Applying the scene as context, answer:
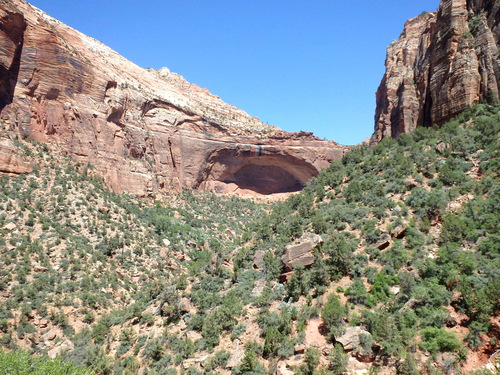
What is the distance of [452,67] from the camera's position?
82.8 feet

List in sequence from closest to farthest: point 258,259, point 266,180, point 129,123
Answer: point 258,259 < point 129,123 < point 266,180

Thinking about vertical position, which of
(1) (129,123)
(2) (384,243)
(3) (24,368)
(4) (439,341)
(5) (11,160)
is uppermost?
(1) (129,123)

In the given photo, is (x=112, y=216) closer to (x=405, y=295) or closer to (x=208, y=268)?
(x=208, y=268)

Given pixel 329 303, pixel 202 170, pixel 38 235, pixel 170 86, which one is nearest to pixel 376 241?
pixel 329 303

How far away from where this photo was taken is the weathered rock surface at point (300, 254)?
15.2 m

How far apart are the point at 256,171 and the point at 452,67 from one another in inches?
1509

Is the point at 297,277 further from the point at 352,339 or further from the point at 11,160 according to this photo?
the point at 11,160

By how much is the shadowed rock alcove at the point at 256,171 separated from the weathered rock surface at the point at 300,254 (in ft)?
128

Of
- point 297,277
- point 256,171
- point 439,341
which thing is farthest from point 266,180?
point 439,341

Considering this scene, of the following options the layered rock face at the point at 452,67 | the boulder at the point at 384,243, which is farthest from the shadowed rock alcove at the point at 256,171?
the boulder at the point at 384,243

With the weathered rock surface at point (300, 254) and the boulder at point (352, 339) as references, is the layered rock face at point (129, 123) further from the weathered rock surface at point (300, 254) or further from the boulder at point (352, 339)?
the boulder at point (352, 339)

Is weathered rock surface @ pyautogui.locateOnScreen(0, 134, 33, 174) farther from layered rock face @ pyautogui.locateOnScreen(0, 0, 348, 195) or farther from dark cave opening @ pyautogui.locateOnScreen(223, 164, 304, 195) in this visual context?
dark cave opening @ pyautogui.locateOnScreen(223, 164, 304, 195)

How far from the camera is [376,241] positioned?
51.7ft

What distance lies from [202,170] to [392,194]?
→ 123 ft
